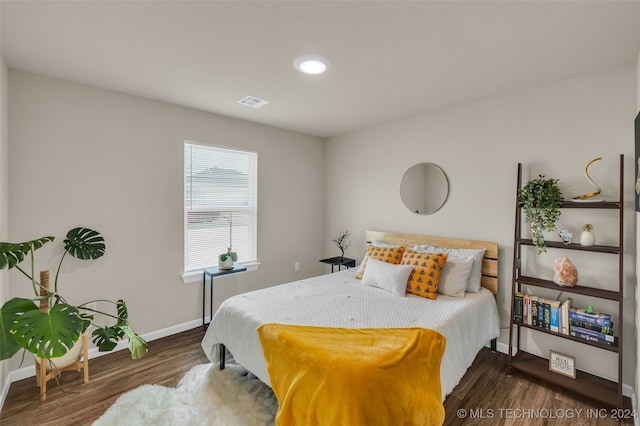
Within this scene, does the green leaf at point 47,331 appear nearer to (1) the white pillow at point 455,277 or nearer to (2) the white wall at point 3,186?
(2) the white wall at point 3,186

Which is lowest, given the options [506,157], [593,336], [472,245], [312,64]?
[593,336]

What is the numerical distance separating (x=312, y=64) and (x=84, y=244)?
2443 mm

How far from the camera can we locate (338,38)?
6.04 ft

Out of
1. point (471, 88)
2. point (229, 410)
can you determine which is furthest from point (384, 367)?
point (471, 88)

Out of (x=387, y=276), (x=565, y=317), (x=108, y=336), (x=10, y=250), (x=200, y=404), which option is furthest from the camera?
(x=387, y=276)

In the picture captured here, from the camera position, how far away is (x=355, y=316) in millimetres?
2156

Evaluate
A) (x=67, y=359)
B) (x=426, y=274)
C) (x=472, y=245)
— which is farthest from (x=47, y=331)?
(x=472, y=245)

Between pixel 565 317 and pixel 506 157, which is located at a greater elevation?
pixel 506 157

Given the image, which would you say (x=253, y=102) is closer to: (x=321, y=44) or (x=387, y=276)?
(x=321, y=44)

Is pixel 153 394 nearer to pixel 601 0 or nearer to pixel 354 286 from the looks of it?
pixel 354 286

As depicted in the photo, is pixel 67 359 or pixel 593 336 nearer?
pixel 593 336

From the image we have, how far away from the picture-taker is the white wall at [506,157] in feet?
7.23

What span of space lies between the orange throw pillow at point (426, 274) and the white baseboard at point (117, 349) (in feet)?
7.90

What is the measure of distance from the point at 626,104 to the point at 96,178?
14.2 ft
